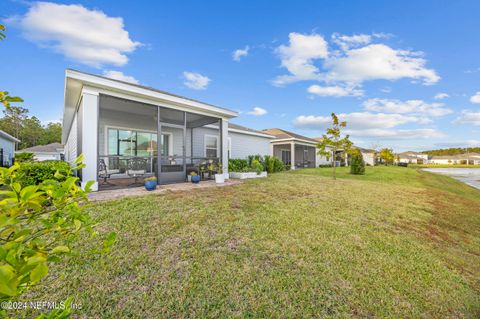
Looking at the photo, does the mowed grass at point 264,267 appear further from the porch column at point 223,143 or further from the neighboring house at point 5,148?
the neighboring house at point 5,148

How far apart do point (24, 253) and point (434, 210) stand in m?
9.86

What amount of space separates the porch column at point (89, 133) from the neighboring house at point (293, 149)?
603 inches

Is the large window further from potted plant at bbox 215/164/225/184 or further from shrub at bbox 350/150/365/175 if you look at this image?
shrub at bbox 350/150/365/175

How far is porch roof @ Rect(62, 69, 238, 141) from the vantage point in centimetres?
620

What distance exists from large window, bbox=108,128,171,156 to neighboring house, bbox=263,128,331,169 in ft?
37.4

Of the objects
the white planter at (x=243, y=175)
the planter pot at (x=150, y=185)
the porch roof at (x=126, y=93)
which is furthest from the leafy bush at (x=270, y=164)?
the planter pot at (x=150, y=185)

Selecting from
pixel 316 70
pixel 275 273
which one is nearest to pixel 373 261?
pixel 275 273

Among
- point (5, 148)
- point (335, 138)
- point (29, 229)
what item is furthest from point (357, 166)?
point (5, 148)

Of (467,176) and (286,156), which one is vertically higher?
(286,156)

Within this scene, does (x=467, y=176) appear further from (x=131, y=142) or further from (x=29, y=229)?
(x=29, y=229)

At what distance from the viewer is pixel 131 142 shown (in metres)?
11.0

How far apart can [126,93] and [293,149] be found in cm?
1566

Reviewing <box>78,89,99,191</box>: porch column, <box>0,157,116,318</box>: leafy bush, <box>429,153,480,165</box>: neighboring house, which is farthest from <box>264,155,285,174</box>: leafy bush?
<box>429,153,480,165</box>: neighboring house

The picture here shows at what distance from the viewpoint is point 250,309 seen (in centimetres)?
221
